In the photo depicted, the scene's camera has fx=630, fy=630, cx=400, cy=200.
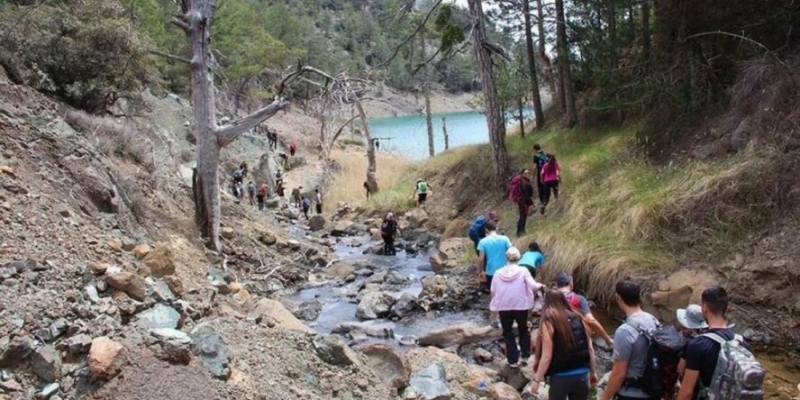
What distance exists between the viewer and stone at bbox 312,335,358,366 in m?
6.01

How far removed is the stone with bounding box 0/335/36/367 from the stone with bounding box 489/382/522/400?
4377 mm

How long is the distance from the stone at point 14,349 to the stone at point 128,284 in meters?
1.11

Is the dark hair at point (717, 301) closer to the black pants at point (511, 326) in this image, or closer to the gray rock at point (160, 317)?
→ the black pants at point (511, 326)

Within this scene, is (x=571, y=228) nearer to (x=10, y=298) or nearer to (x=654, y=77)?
(x=654, y=77)

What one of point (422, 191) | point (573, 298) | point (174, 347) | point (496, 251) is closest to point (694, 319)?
point (573, 298)

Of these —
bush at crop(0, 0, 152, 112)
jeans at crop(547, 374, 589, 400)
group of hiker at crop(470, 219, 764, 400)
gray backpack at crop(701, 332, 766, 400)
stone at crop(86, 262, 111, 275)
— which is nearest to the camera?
gray backpack at crop(701, 332, 766, 400)

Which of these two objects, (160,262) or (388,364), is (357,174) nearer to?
(160,262)

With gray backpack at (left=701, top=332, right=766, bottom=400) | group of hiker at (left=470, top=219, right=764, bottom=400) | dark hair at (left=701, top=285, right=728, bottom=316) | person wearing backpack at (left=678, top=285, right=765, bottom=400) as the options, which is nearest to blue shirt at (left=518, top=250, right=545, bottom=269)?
group of hiker at (left=470, top=219, right=764, bottom=400)

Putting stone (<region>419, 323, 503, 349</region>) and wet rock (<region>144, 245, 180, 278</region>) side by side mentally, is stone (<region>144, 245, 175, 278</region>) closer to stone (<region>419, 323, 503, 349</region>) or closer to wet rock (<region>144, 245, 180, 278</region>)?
wet rock (<region>144, 245, 180, 278</region>)

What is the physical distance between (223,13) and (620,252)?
36532mm

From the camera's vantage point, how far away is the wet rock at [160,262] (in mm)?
7027

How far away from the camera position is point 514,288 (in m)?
7.46

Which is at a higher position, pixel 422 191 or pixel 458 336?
pixel 422 191

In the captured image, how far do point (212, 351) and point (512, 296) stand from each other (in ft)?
12.0
